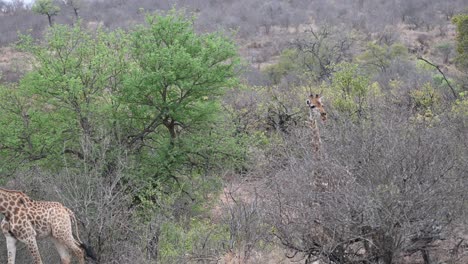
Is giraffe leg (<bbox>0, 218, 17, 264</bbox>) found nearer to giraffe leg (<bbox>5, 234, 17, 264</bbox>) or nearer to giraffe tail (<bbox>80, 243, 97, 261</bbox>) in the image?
giraffe leg (<bbox>5, 234, 17, 264</bbox>)

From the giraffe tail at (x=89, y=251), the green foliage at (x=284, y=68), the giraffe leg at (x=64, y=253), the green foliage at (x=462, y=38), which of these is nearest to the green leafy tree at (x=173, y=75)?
the giraffe tail at (x=89, y=251)

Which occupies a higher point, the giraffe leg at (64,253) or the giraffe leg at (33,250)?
the giraffe leg at (33,250)

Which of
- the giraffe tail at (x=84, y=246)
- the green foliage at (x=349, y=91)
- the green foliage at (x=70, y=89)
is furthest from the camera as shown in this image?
the green foliage at (x=349, y=91)

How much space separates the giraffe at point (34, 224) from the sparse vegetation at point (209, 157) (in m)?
0.33

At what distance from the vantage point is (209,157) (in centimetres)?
1294

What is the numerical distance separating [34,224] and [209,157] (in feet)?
15.5

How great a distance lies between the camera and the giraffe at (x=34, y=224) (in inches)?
343

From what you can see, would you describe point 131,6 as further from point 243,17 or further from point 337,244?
point 337,244

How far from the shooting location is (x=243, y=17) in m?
52.6

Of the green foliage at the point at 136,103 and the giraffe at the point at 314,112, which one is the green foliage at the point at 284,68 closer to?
the green foliage at the point at 136,103

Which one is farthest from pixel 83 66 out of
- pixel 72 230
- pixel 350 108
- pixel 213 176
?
pixel 350 108

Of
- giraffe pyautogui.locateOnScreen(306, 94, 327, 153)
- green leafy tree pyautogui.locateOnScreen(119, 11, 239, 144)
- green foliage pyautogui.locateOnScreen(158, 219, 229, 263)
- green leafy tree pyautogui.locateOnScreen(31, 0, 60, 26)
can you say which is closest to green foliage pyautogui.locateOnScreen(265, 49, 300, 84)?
green leafy tree pyautogui.locateOnScreen(31, 0, 60, 26)

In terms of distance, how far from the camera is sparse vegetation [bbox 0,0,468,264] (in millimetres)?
8094

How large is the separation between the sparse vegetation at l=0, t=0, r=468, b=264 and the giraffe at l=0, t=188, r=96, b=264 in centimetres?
33
